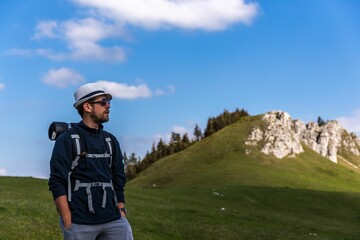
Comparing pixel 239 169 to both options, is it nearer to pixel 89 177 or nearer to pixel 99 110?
pixel 99 110

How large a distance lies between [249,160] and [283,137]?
945 inches

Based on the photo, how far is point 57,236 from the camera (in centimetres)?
2172

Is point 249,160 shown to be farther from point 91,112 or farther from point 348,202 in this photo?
point 91,112

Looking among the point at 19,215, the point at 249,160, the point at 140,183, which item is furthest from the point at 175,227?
the point at 249,160

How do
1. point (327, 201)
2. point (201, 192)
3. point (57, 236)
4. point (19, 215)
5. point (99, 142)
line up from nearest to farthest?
→ point (99, 142)
point (57, 236)
point (19, 215)
point (201, 192)
point (327, 201)

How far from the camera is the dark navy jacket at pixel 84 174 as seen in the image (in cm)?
770

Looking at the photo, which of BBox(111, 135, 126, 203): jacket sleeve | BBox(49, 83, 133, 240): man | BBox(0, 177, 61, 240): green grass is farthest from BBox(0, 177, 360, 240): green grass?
BBox(49, 83, 133, 240): man

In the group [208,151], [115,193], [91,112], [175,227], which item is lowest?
[175,227]

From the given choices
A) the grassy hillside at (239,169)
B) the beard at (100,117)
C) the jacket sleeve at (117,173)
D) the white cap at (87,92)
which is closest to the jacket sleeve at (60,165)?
the beard at (100,117)

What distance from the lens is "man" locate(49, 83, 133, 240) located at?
770 centimetres

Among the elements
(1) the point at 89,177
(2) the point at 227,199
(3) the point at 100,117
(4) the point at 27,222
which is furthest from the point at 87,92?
(2) the point at 227,199

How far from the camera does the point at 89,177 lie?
7.84 metres

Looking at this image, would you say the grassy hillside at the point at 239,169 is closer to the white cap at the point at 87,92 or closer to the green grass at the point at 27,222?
the green grass at the point at 27,222

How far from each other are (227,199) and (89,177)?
60.5m
